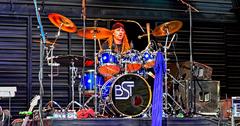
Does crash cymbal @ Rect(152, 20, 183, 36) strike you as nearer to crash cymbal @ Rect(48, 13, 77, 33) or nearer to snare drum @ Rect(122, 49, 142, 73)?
snare drum @ Rect(122, 49, 142, 73)

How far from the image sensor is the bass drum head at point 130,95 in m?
7.43

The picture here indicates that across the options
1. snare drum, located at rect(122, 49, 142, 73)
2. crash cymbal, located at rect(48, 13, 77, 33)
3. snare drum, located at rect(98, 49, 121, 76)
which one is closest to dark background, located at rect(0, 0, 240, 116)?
crash cymbal, located at rect(48, 13, 77, 33)

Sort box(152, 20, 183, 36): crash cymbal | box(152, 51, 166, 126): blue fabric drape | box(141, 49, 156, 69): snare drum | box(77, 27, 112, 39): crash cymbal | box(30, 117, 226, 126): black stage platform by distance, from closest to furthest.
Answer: box(30, 117, 226, 126): black stage platform, box(152, 51, 166, 126): blue fabric drape, box(141, 49, 156, 69): snare drum, box(77, 27, 112, 39): crash cymbal, box(152, 20, 183, 36): crash cymbal

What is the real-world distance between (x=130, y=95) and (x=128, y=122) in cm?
100

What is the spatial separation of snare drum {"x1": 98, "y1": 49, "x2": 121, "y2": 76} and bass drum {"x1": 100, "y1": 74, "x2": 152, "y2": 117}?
1.04ft

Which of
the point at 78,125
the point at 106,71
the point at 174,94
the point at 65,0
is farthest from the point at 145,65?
the point at 65,0

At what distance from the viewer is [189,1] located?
36.0ft

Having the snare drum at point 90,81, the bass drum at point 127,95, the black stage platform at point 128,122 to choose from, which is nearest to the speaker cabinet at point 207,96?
the bass drum at point 127,95

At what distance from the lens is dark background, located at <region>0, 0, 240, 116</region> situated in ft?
31.8

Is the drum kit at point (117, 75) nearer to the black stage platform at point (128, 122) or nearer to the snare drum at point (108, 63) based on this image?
the snare drum at point (108, 63)

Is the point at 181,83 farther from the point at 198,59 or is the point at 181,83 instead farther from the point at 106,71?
the point at 198,59

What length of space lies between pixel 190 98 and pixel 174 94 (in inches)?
28.6

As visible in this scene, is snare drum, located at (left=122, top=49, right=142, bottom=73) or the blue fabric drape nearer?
the blue fabric drape

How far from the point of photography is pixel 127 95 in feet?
24.6
